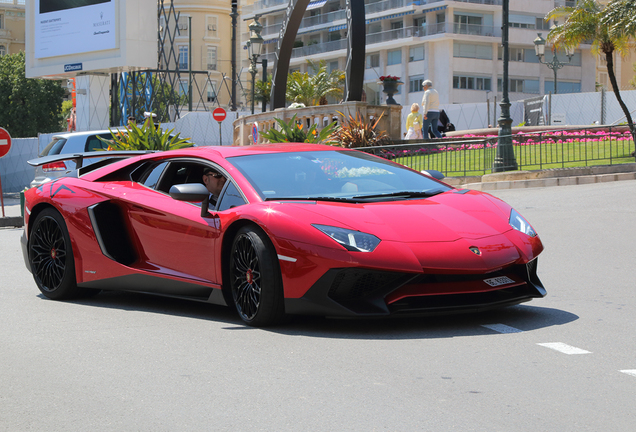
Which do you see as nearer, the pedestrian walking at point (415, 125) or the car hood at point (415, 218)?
the car hood at point (415, 218)

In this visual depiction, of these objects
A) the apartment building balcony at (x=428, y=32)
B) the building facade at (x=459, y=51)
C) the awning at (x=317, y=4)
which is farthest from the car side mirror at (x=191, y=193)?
the awning at (x=317, y=4)

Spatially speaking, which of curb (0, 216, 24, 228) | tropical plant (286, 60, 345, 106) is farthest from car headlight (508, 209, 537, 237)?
tropical plant (286, 60, 345, 106)

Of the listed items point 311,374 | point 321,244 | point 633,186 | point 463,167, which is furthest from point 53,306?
point 463,167

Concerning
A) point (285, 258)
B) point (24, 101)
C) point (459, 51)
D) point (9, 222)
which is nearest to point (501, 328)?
point (285, 258)

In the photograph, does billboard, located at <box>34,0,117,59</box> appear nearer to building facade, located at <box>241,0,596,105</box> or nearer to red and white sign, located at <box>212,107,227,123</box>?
red and white sign, located at <box>212,107,227,123</box>

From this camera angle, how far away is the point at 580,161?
2055 cm

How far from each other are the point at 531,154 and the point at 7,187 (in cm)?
2317

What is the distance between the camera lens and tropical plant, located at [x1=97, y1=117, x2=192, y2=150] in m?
16.5

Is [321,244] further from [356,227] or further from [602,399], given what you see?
[602,399]

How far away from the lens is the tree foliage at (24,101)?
91.2 metres

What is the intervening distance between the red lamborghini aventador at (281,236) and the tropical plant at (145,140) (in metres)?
8.88

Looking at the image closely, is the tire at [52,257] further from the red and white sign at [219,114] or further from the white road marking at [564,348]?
the red and white sign at [219,114]

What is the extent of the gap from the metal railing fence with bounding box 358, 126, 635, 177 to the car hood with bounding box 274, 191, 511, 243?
14.6 metres

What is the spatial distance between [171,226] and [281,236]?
1.23 m
